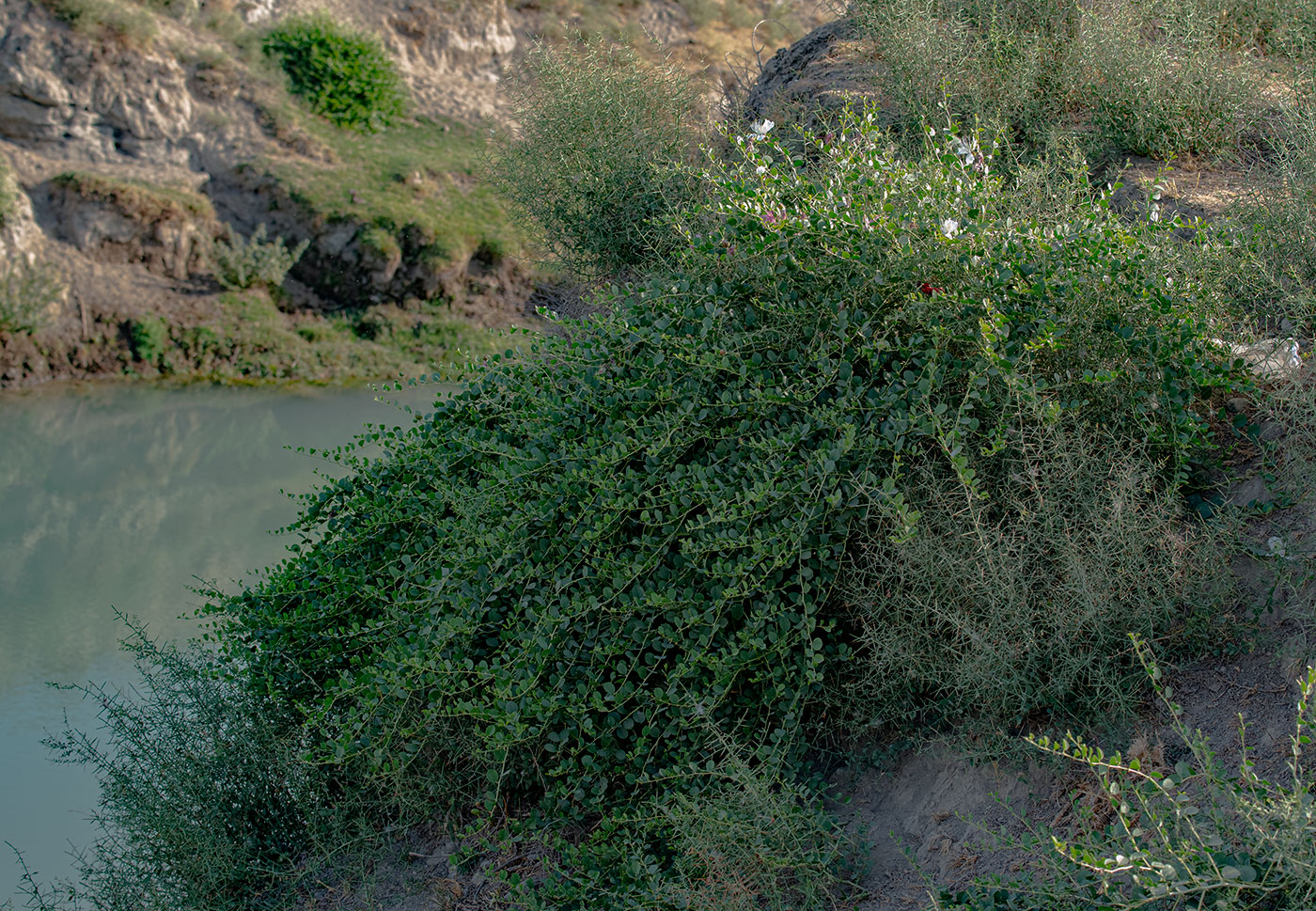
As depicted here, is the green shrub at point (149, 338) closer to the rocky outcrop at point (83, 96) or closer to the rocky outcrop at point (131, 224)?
the rocky outcrop at point (131, 224)

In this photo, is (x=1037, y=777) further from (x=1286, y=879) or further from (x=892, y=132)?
(x=892, y=132)

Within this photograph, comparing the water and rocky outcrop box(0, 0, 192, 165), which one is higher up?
rocky outcrop box(0, 0, 192, 165)

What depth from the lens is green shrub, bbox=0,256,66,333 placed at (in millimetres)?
10281

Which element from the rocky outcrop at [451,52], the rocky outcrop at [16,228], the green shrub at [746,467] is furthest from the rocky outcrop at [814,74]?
the rocky outcrop at [451,52]

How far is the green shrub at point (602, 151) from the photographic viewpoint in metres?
4.68

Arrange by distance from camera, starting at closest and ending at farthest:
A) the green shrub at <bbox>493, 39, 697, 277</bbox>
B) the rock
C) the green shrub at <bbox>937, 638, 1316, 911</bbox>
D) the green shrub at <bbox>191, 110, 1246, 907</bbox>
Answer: the green shrub at <bbox>937, 638, 1316, 911</bbox>
the green shrub at <bbox>191, 110, 1246, 907</bbox>
the rock
the green shrub at <bbox>493, 39, 697, 277</bbox>

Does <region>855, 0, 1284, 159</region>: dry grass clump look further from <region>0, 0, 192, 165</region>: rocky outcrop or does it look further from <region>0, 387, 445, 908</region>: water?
<region>0, 0, 192, 165</region>: rocky outcrop

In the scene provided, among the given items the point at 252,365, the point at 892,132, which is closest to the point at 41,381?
the point at 252,365

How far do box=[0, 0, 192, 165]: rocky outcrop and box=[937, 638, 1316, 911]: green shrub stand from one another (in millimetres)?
13645

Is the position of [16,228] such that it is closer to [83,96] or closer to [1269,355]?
[83,96]

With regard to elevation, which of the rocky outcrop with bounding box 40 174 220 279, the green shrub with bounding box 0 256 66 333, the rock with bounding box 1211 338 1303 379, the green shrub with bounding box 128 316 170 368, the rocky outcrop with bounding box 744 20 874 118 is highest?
the rocky outcrop with bounding box 744 20 874 118

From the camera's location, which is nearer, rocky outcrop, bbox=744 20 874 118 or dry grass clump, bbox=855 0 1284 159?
dry grass clump, bbox=855 0 1284 159

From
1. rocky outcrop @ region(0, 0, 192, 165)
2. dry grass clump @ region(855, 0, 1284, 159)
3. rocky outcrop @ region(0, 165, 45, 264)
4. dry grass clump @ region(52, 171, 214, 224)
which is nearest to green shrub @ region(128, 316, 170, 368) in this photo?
rocky outcrop @ region(0, 165, 45, 264)

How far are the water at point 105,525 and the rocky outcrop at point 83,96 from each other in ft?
13.3
